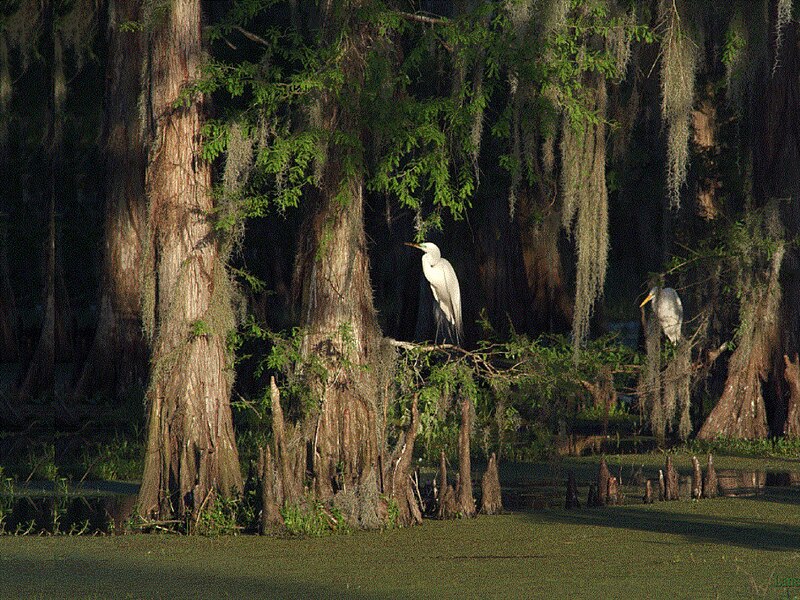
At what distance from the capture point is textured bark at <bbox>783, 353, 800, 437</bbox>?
12500mm

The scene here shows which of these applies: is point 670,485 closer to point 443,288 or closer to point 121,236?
point 443,288

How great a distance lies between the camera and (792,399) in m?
12.6

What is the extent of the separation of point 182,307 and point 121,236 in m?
7.38

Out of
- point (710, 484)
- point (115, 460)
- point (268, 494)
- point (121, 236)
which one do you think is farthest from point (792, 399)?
point (121, 236)

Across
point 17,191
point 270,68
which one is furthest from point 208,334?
point 17,191

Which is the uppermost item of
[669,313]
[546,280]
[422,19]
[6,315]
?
[422,19]

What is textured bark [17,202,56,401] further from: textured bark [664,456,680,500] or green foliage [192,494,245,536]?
textured bark [664,456,680,500]

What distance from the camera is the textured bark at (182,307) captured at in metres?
8.35

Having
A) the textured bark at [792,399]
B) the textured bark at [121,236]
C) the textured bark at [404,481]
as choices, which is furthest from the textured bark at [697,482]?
the textured bark at [121,236]

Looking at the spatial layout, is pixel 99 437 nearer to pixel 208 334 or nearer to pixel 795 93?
pixel 208 334

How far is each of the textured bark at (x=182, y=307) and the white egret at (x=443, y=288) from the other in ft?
18.4

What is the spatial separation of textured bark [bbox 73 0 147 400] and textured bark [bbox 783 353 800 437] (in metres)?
7.06

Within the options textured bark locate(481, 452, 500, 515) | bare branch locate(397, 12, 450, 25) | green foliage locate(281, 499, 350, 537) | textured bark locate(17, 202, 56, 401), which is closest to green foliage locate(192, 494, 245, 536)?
green foliage locate(281, 499, 350, 537)

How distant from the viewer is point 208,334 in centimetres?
859
